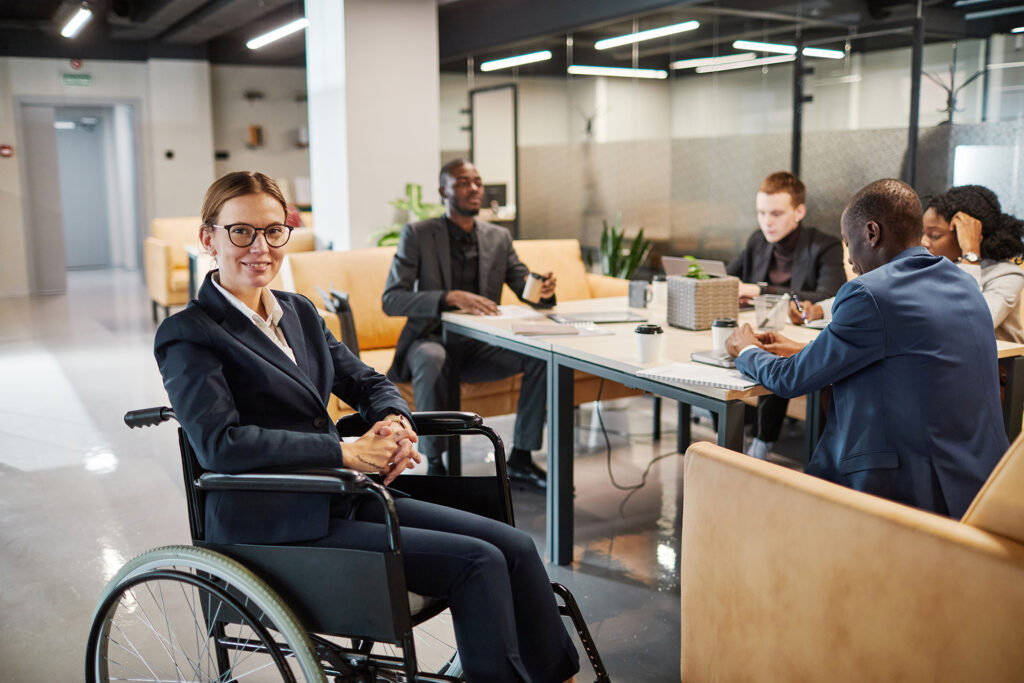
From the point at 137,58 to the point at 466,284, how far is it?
1006 cm

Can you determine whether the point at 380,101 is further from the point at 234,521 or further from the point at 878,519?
the point at 878,519

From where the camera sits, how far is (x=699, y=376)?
2.44 metres

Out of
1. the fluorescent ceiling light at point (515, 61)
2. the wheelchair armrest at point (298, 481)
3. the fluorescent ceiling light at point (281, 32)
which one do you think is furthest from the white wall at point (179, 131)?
the wheelchair armrest at point (298, 481)

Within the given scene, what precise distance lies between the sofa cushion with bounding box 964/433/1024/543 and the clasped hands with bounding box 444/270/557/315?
2.34 m

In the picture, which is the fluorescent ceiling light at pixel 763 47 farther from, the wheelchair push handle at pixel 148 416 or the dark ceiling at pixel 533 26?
the wheelchair push handle at pixel 148 416

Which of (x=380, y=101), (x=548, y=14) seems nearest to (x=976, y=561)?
(x=380, y=101)

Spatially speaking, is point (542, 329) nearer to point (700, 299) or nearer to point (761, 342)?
point (700, 299)

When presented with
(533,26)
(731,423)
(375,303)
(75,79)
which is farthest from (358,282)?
(75,79)

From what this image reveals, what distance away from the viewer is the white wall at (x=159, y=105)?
11.4m

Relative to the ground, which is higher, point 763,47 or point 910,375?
point 763,47

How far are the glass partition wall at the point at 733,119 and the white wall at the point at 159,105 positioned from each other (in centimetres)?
576

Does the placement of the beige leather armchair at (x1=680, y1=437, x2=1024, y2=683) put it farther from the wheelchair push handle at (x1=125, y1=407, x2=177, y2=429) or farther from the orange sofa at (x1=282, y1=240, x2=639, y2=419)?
the orange sofa at (x1=282, y1=240, x2=639, y2=419)

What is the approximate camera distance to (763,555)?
1.69 m

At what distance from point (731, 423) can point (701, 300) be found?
2.95ft
